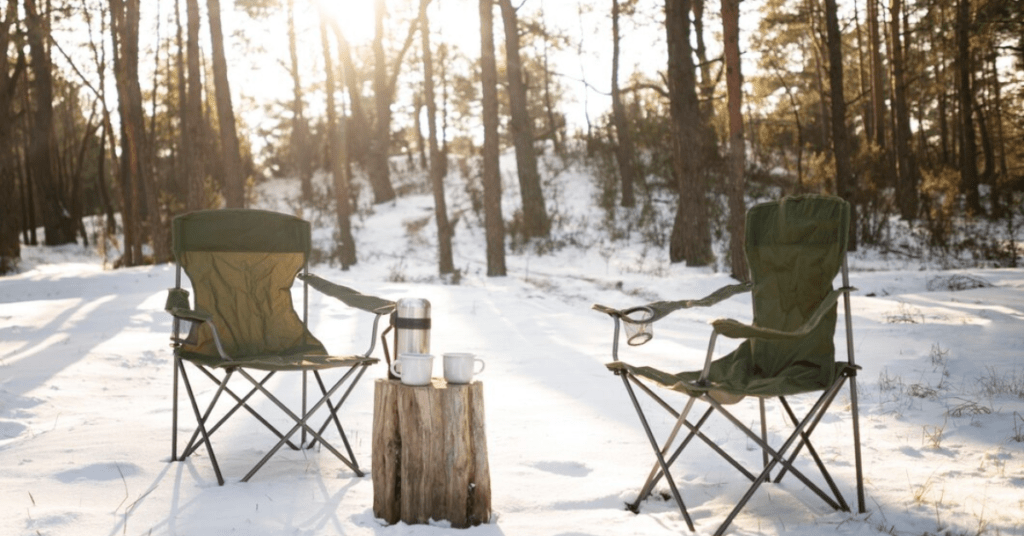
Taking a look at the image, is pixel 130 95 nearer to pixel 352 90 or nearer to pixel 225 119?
pixel 225 119

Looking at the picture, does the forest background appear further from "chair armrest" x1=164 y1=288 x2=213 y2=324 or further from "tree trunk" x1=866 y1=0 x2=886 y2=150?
"chair armrest" x1=164 y1=288 x2=213 y2=324

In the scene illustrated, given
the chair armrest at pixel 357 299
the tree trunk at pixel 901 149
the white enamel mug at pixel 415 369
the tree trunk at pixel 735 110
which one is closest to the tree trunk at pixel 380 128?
the tree trunk at pixel 901 149

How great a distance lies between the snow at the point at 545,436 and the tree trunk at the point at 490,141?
350 cm

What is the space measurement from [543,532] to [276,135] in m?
35.1

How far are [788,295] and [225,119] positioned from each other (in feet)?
32.7

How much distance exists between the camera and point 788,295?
9.78ft

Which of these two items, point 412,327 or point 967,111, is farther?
point 967,111

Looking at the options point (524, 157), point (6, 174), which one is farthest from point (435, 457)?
point (6, 174)

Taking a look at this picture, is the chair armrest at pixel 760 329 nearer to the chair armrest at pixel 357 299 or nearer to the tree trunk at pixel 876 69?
the chair armrest at pixel 357 299

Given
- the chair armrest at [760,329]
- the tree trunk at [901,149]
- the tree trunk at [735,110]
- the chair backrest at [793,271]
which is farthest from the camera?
the tree trunk at [901,149]

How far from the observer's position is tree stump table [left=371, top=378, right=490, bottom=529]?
8.07 feet

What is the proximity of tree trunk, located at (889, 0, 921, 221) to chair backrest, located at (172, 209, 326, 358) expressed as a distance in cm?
1456

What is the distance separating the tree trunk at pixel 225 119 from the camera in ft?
36.5

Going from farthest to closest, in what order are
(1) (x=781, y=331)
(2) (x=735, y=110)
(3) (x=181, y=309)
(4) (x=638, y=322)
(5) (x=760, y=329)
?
(2) (x=735, y=110), (3) (x=181, y=309), (4) (x=638, y=322), (1) (x=781, y=331), (5) (x=760, y=329)
